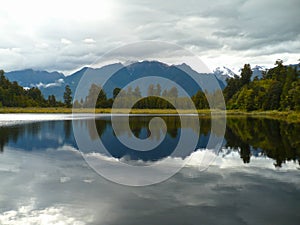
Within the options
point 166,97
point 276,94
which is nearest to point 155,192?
point 276,94

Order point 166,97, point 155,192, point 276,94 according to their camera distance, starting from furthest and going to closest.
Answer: point 166,97, point 276,94, point 155,192

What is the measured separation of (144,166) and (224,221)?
8.57m

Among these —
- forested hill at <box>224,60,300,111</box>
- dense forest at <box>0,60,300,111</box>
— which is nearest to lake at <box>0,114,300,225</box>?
forested hill at <box>224,60,300,111</box>

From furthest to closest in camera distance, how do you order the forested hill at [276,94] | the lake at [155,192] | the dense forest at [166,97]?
1. the dense forest at [166,97]
2. the forested hill at [276,94]
3. the lake at [155,192]

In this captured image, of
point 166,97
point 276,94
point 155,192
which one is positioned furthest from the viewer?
point 166,97

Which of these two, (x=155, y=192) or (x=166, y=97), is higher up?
(x=166, y=97)

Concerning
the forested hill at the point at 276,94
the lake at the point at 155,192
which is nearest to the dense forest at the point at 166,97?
the forested hill at the point at 276,94

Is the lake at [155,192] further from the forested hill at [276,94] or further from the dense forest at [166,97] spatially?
the dense forest at [166,97]

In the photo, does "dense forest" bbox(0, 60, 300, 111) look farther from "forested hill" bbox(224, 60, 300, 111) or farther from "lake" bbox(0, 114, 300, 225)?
"lake" bbox(0, 114, 300, 225)

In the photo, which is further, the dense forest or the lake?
the dense forest

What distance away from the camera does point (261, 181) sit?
45.0ft

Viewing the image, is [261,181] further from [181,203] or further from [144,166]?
[144,166]

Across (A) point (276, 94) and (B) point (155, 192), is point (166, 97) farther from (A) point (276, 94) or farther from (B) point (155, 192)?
(B) point (155, 192)

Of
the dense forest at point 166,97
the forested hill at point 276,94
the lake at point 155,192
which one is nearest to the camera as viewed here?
the lake at point 155,192
